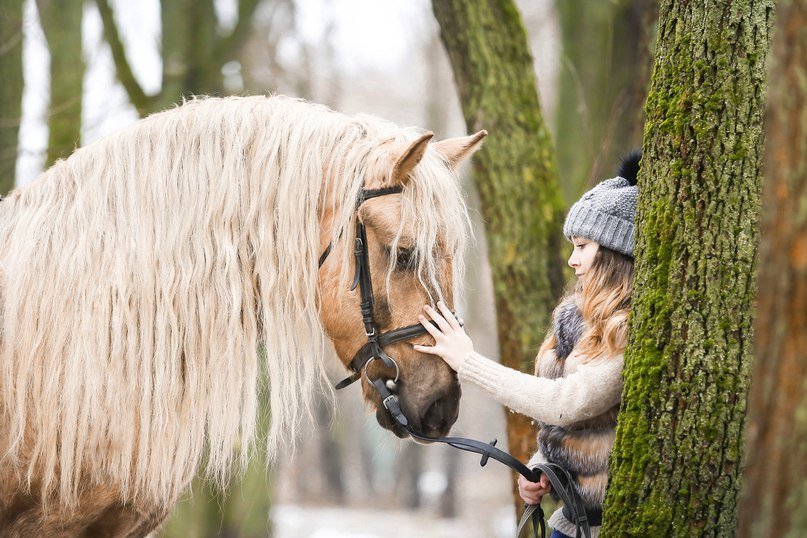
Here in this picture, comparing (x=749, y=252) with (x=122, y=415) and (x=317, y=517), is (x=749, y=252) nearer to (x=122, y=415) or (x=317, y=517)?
(x=122, y=415)

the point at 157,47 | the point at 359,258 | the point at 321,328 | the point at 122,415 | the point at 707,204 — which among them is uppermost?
the point at 157,47

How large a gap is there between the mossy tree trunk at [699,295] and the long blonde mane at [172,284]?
879mm

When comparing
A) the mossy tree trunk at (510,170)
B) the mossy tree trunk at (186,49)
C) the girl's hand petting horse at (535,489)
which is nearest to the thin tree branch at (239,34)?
the mossy tree trunk at (186,49)

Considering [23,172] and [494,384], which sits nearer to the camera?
[494,384]

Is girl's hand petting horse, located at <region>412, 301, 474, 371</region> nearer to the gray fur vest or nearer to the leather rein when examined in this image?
the leather rein

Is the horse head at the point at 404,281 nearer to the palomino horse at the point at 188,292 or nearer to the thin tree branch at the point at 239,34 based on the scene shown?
the palomino horse at the point at 188,292

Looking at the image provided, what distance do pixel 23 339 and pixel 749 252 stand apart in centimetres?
245

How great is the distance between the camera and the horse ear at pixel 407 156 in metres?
2.72

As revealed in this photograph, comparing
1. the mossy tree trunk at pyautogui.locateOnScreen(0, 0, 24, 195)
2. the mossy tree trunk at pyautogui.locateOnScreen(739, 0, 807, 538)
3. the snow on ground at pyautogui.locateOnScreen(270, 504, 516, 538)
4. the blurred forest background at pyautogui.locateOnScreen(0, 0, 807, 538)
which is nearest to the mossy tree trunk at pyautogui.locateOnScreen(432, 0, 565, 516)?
the blurred forest background at pyautogui.locateOnScreen(0, 0, 807, 538)

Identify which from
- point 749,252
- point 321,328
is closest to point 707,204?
point 749,252

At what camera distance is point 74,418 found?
267 cm

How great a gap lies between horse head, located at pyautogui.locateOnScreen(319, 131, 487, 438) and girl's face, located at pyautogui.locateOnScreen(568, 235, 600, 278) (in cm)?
48

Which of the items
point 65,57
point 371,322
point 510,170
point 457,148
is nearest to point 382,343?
point 371,322

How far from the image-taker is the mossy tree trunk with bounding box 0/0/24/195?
600cm
